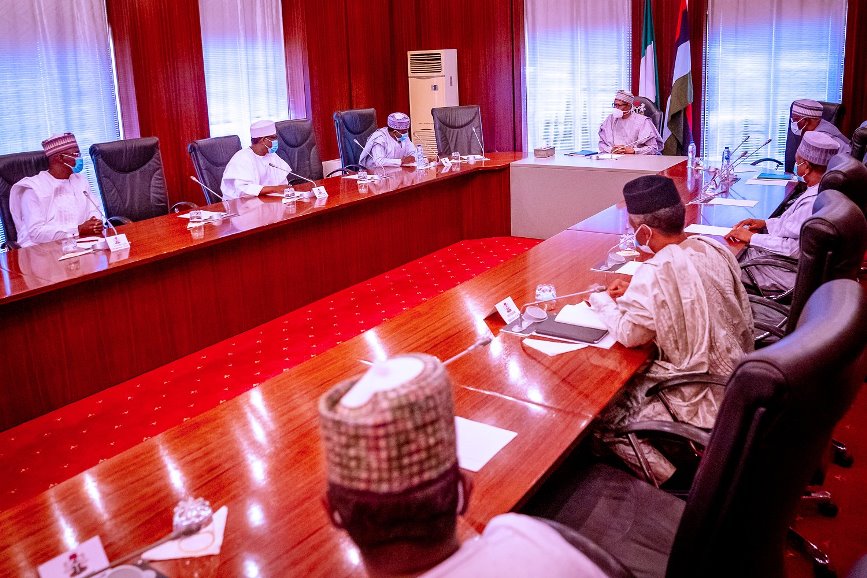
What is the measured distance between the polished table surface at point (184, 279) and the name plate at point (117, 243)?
0.17 feet

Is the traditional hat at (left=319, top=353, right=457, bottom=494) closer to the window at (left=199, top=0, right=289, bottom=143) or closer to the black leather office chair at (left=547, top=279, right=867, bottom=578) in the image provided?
the black leather office chair at (left=547, top=279, right=867, bottom=578)

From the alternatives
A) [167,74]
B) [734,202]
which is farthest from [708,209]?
[167,74]

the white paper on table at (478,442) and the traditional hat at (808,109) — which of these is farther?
the traditional hat at (808,109)

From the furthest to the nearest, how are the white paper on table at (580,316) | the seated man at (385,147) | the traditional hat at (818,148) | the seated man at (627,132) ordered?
the seated man at (627,132)
the seated man at (385,147)
the traditional hat at (818,148)
the white paper on table at (580,316)

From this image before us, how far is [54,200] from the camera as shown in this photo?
429 centimetres

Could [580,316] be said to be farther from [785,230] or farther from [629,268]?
[785,230]

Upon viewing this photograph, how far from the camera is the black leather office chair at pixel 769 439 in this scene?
1.10m

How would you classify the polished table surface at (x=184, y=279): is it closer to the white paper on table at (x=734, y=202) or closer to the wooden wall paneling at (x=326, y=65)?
the white paper on table at (x=734, y=202)

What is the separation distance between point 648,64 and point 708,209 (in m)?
3.52

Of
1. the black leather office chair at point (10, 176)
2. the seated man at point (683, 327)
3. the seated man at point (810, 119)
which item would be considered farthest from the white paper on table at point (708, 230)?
the black leather office chair at point (10, 176)

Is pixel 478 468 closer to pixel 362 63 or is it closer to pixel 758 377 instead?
pixel 758 377

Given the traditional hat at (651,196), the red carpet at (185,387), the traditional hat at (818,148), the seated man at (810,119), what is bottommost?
the red carpet at (185,387)

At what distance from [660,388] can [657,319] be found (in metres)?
0.20

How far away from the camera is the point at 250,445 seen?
174 centimetres
